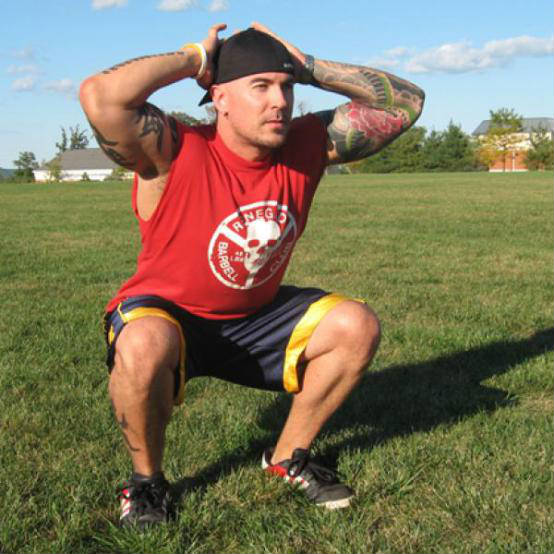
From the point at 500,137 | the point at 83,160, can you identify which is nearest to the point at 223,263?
the point at 500,137

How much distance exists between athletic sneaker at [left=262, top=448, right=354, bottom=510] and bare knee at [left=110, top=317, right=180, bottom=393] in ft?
2.52

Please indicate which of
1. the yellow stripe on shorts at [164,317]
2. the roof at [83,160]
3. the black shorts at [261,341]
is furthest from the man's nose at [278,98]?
the roof at [83,160]

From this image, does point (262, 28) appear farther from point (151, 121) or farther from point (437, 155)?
point (437, 155)

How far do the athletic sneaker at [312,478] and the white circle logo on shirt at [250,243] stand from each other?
0.80 metres

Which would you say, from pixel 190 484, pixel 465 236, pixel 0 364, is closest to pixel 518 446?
pixel 190 484

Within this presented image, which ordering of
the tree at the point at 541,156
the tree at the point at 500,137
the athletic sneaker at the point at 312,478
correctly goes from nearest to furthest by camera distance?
the athletic sneaker at the point at 312,478
the tree at the point at 541,156
the tree at the point at 500,137

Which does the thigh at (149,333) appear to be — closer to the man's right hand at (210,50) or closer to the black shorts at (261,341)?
the black shorts at (261,341)

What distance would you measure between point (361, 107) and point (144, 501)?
2140mm

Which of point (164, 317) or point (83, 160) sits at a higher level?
point (83, 160)

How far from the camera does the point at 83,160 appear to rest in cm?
11656

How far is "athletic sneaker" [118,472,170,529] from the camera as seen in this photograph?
3084 mm

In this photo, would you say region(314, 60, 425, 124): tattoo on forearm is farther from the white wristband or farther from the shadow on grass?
the shadow on grass

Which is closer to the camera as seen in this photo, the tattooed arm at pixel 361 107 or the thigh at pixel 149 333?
the thigh at pixel 149 333

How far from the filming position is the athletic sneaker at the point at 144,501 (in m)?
3.08
